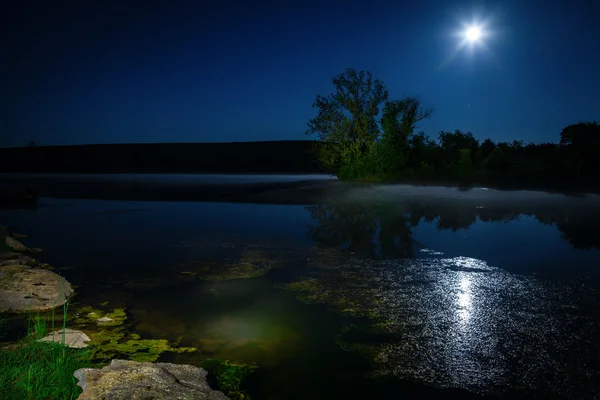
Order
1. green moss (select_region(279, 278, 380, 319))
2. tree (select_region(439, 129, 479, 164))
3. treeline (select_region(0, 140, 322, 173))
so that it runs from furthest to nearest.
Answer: treeline (select_region(0, 140, 322, 173)) < tree (select_region(439, 129, 479, 164)) < green moss (select_region(279, 278, 380, 319))

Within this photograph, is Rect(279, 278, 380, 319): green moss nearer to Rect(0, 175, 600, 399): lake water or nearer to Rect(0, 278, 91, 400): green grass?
Rect(0, 175, 600, 399): lake water

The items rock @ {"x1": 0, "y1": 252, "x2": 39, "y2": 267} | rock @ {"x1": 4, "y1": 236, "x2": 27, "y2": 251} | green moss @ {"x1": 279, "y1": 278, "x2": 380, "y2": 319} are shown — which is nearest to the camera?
green moss @ {"x1": 279, "y1": 278, "x2": 380, "y2": 319}

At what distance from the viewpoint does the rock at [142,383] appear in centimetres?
329

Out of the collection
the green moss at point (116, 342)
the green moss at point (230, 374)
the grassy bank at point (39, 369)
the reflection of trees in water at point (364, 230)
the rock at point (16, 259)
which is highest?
the reflection of trees in water at point (364, 230)

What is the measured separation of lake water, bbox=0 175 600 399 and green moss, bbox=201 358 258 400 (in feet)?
0.41

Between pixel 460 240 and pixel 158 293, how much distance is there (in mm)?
7537

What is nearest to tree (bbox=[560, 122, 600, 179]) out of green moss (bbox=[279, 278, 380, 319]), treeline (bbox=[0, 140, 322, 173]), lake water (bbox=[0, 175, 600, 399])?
lake water (bbox=[0, 175, 600, 399])

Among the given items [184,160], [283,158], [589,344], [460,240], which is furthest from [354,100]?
[184,160]

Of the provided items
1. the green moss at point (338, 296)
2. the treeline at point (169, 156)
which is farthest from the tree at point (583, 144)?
the treeline at point (169, 156)

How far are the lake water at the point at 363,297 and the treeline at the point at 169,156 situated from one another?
250 feet

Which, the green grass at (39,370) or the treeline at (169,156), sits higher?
the treeline at (169,156)

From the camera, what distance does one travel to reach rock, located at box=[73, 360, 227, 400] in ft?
10.8

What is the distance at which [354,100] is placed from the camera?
43.1m

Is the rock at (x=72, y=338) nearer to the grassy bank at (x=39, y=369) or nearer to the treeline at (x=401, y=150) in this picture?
the grassy bank at (x=39, y=369)
